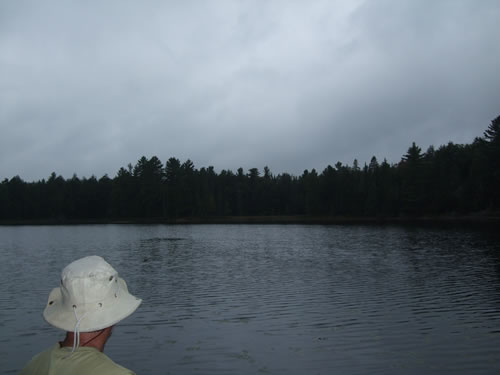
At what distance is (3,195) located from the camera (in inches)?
6265

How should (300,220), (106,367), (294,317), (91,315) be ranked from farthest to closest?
(300,220), (294,317), (91,315), (106,367)

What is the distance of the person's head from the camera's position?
3.00 metres

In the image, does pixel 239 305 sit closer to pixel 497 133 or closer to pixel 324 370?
pixel 324 370

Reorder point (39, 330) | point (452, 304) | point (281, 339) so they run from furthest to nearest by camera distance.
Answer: point (452, 304)
point (39, 330)
point (281, 339)

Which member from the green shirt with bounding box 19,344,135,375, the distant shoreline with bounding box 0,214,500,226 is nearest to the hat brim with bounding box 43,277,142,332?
the green shirt with bounding box 19,344,135,375

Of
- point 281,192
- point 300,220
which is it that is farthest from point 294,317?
point 281,192

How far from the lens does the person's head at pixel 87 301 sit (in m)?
3.00

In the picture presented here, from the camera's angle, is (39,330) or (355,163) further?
(355,163)

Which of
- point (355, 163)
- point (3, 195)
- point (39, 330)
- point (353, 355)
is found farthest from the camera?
point (355, 163)

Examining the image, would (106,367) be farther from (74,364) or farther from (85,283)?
(85,283)

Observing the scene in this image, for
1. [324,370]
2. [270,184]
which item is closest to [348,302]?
[324,370]

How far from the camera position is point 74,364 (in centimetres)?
280

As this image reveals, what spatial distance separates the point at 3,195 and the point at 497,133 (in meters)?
159

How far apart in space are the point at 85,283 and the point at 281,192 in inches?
6166
